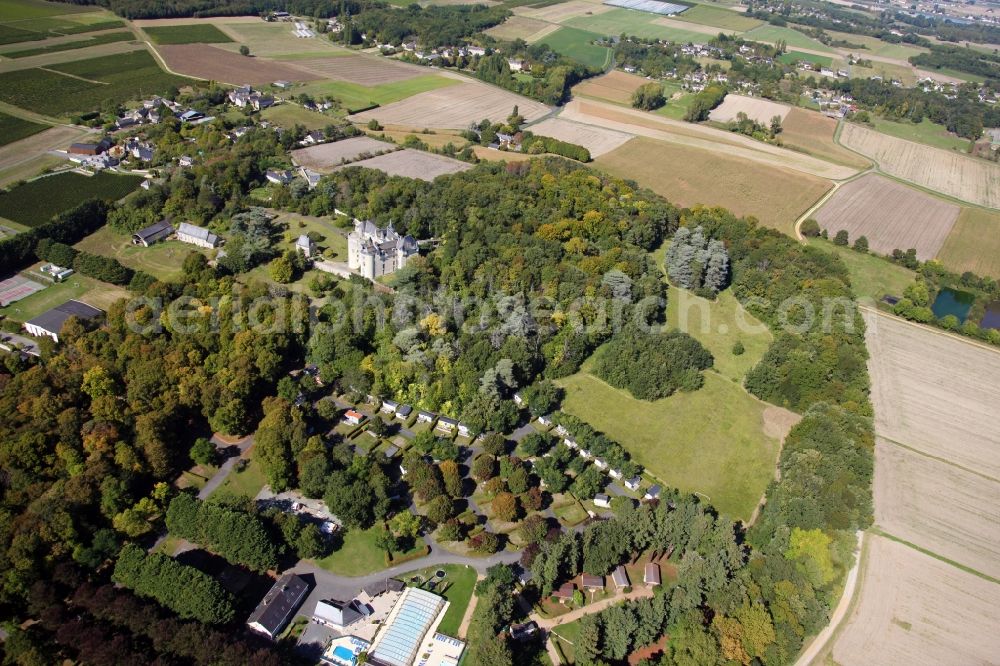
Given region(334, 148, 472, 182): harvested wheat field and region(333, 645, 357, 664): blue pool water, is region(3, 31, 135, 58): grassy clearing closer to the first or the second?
region(334, 148, 472, 182): harvested wheat field

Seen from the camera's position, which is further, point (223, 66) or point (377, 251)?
point (223, 66)

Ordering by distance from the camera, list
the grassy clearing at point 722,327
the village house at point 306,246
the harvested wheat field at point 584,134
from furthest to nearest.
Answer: the harvested wheat field at point 584,134, the village house at point 306,246, the grassy clearing at point 722,327

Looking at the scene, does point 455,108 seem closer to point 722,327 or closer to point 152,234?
point 152,234

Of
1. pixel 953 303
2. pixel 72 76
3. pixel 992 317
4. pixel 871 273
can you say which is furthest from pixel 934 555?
pixel 72 76

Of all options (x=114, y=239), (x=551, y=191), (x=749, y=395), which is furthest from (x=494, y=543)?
(x=114, y=239)

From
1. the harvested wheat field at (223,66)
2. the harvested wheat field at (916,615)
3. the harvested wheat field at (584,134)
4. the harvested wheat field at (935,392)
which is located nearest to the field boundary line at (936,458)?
the harvested wheat field at (935,392)

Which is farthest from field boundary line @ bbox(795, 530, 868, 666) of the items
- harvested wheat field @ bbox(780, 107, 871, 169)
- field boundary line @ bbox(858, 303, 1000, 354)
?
harvested wheat field @ bbox(780, 107, 871, 169)

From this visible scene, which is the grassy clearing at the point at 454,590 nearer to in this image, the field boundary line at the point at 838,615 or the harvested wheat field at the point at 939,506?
the field boundary line at the point at 838,615
